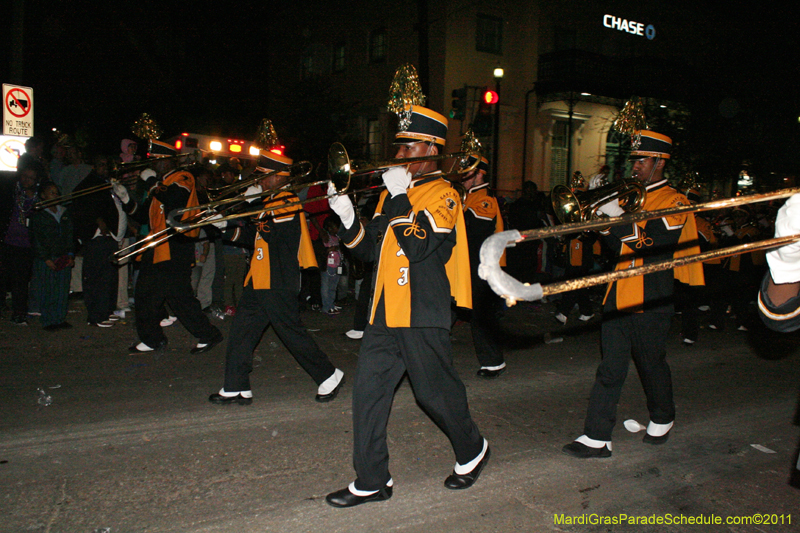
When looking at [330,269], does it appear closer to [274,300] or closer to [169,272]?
[169,272]

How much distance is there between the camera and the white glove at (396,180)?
3295 millimetres

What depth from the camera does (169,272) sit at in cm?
611

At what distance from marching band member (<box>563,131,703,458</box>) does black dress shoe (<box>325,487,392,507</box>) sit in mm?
1469

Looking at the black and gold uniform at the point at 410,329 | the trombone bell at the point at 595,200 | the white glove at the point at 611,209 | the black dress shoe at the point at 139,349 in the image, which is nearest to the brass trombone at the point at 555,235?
the black and gold uniform at the point at 410,329

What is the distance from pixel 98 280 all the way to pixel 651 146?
6.69 meters

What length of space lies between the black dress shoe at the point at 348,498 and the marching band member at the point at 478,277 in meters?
2.69

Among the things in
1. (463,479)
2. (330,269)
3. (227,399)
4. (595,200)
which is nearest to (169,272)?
(227,399)

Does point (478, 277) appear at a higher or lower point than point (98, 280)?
higher

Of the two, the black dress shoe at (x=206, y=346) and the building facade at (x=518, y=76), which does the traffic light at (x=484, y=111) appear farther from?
the black dress shoe at (x=206, y=346)

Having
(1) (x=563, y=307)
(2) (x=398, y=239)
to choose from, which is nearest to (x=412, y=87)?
(2) (x=398, y=239)

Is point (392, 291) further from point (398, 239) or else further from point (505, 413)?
point (505, 413)

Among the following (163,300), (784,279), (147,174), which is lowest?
(163,300)

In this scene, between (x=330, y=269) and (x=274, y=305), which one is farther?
(x=330, y=269)

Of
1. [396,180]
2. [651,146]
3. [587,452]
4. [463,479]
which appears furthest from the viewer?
[651,146]
